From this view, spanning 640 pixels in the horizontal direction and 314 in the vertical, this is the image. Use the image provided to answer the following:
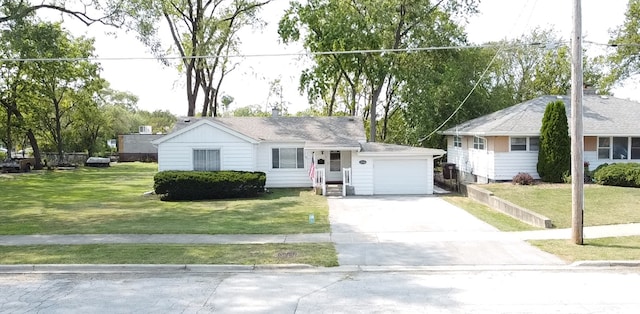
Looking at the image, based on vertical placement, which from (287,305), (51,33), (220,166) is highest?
(51,33)

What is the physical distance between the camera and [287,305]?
7.78 m

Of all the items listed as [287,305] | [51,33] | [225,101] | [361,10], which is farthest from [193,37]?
[225,101]

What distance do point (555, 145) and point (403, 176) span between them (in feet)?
23.5

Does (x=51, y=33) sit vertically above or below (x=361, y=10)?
below

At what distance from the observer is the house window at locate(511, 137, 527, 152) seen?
24766 mm

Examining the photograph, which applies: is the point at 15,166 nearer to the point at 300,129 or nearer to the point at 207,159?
the point at 207,159

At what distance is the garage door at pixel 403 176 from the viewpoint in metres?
25.3

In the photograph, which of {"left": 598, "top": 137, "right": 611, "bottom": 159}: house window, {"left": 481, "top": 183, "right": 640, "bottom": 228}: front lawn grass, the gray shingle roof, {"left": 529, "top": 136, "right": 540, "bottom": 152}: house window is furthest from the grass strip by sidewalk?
{"left": 598, "top": 137, "right": 611, "bottom": 159}: house window

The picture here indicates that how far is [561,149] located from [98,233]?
19.8m

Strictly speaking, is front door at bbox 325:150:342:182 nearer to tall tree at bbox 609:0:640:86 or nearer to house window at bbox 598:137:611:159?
house window at bbox 598:137:611:159

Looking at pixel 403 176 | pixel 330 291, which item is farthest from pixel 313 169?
pixel 330 291

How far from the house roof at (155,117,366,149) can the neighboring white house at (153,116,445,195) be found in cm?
17

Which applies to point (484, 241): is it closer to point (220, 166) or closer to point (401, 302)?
point (401, 302)

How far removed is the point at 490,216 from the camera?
16938 millimetres
